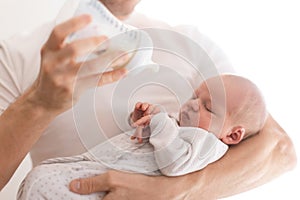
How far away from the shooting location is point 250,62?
1708 millimetres

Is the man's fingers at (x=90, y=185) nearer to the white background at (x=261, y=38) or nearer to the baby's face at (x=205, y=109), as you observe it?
the baby's face at (x=205, y=109)

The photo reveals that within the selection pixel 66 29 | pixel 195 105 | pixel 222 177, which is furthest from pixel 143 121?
pixel 66 29

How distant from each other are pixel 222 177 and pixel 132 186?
24cm

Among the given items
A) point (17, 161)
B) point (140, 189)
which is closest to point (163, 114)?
point (140, 189)

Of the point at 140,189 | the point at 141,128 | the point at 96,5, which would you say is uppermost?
the point at 96,5

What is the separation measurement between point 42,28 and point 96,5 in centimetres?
47

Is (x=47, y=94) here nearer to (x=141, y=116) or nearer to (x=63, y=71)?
(x=63, y=71)

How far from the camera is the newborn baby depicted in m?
0.99

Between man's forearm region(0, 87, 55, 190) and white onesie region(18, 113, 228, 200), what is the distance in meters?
0.06

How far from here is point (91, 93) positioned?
3.72 ft

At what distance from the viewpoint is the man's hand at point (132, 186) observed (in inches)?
39.4

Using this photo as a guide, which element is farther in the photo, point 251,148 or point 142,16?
point 142,16

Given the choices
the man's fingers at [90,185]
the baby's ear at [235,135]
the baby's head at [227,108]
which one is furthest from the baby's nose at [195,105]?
the man's fingers at [90,185]

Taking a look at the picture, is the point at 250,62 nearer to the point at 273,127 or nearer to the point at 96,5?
the point at 273,127
